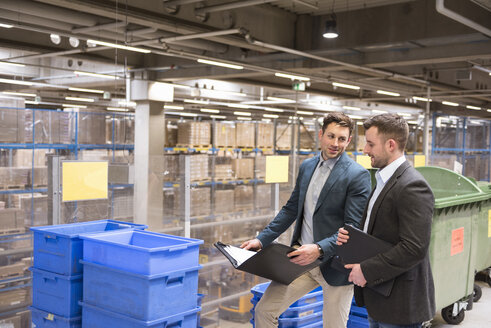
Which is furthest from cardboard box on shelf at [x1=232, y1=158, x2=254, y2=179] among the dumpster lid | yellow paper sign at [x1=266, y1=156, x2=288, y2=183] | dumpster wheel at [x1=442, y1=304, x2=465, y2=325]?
dumpster wheel at [x1=442, y1=304, x2=465, y2=325]

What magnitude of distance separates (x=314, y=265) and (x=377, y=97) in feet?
53.4

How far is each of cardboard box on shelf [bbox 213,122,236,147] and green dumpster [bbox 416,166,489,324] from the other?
25.2 ft

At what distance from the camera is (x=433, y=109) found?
22.3 metres

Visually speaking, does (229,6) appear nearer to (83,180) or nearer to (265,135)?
(83,180)

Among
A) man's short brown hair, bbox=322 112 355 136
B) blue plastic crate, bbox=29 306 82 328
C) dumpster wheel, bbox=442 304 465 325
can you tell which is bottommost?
dumpster wheel, bbox=442 304 465 325

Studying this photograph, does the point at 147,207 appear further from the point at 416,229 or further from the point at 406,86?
the point at 406,86

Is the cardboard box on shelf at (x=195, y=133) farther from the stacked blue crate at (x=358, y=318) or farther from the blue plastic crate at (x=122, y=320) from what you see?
the blue plastic crate at (x=122, y=320)

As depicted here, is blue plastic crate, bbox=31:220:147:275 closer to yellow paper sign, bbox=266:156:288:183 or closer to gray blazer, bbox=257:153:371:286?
gray blazer, bbox=257:153:371:286

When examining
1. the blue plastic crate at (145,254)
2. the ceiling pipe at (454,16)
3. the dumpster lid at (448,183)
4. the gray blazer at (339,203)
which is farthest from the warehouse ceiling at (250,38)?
the blue plastic crate at (145,254)

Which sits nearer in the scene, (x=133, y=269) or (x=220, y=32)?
(x=133, y=269)

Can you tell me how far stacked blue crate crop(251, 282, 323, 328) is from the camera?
14.2ft

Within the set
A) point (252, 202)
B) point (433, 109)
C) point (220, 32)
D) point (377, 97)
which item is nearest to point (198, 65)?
point (252, 202)

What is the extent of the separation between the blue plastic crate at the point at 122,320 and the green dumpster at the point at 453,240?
2.42 m

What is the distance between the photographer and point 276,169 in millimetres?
9523
